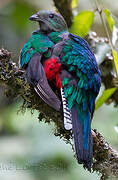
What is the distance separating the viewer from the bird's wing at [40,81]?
310 cm

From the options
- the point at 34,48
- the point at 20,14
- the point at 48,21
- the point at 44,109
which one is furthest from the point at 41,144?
the point at 20,14

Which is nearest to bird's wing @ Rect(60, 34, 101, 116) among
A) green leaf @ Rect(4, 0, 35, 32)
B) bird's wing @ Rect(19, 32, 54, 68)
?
bird's wing @ Rect(19, 32, 54, 68)

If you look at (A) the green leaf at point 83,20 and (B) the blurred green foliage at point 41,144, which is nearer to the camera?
(A) the green leaf at point 83,20

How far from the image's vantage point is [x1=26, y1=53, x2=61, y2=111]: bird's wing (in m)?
3.10

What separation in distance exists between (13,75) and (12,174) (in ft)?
5.37

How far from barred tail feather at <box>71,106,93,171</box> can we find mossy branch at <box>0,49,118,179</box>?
0.10 metres

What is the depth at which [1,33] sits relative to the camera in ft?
25.3

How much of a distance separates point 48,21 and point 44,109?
4.40ft

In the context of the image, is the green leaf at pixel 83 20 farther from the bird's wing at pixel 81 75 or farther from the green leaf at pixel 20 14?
the green leaf at pixel 20 14

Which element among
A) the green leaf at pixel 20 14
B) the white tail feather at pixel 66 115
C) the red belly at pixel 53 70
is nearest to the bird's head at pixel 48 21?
the red belly at pixel 53 70

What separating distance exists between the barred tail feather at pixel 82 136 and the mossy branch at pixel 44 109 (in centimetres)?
10

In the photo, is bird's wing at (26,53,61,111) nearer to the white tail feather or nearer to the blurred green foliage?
the white tail feather

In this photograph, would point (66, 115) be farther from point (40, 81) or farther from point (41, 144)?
point (41, 144)

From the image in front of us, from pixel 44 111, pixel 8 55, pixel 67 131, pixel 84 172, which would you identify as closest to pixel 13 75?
pixel 8 55
